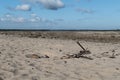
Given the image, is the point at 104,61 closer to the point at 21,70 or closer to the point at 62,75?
the point at 62,75

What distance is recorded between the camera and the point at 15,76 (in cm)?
812

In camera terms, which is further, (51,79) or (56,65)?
(56,65)

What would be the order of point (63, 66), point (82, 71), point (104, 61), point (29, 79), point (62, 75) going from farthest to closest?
point (104, 61)
point (63, 66)
point (82, 71)
point (62, 75)
point (29, 79)

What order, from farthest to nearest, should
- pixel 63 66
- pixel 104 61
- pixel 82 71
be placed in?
pixel 104 61 < pixel 63 66 < pixel 82 71

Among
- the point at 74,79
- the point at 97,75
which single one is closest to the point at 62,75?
the point at 74,79

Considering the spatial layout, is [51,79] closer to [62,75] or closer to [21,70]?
[62,75]

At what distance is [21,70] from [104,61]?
4329mm

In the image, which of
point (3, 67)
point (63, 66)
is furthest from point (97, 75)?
point (3, 67)

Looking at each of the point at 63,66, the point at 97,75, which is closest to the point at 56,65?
the point at 63,66

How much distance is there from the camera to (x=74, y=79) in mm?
8250

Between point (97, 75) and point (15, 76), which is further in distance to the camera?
point (97, 75)

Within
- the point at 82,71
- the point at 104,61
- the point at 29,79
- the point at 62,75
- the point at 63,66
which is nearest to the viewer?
the point at 29,79

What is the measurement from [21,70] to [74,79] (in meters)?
1.89

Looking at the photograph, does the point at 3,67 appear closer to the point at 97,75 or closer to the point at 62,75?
the point at 62,75
